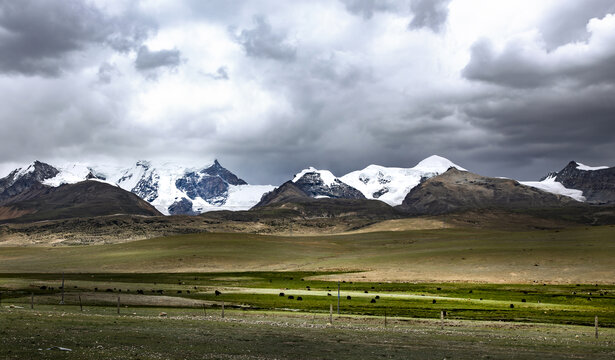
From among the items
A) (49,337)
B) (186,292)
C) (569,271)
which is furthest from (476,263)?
(49,337)

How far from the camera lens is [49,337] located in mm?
37656

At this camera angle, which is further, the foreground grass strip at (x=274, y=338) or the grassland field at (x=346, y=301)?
the grassland field at (x=346, y=301)

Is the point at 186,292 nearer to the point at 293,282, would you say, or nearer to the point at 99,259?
the point at 293,282

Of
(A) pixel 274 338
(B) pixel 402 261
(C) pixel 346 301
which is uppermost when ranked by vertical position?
(B) pixel 402 261

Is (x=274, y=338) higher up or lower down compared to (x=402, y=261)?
lower down

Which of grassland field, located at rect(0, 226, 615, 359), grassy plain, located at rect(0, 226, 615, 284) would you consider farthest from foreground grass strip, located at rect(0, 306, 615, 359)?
grassy plain, located at rect(0, 226, 615, 284)

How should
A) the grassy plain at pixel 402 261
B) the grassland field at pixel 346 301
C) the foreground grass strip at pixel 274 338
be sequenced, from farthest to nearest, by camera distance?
the grassy plain at pixel 402 261
the grassland field at pixel 346 301
the foreground grass strip at pixel 274 338

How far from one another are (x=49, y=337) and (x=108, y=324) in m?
9.30

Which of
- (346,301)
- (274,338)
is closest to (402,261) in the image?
(346,301)

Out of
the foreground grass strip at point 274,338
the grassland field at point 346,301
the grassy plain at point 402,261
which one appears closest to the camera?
the foreground grass strip at point 274,338

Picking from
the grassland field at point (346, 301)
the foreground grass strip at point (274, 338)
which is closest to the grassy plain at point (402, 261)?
the grassland field at point (346, 301)

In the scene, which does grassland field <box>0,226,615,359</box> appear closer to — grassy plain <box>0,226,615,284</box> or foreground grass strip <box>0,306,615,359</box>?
foreground grass strip <box>0,306,615,359</box>

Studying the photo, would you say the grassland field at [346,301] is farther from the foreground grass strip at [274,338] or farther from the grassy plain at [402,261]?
the grassy plain at [402,261]

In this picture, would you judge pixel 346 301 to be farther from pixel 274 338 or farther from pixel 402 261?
pixel 402 261
